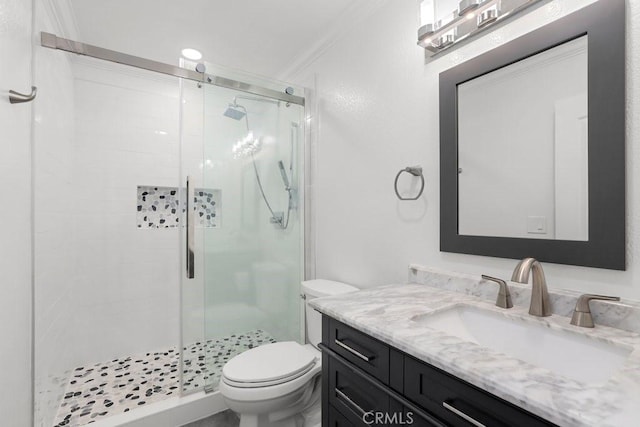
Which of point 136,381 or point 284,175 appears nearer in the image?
point 136,381

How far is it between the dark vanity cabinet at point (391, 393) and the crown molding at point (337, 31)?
1.74 metres

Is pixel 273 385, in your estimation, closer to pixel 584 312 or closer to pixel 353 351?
pixel 353 351

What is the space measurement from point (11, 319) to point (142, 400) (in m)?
1.07

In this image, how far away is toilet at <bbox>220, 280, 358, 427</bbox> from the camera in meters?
1.41

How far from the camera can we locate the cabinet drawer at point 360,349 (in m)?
0.88

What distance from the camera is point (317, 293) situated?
182 centimetres

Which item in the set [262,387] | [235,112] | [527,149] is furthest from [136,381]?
[527,149]

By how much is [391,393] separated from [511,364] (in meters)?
0.34

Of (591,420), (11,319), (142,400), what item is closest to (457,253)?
(591,420)

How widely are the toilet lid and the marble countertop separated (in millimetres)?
562

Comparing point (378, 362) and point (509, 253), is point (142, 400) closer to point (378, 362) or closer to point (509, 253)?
point (378, 362)

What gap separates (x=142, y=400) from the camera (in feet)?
6.28

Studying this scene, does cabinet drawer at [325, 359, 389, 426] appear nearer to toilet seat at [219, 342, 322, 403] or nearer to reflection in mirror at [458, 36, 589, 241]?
toilet seat at [219, 342, 322, 403]

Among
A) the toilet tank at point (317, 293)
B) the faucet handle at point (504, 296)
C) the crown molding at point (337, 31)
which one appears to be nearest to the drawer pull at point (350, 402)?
the faucet handle at point (504, 296)
